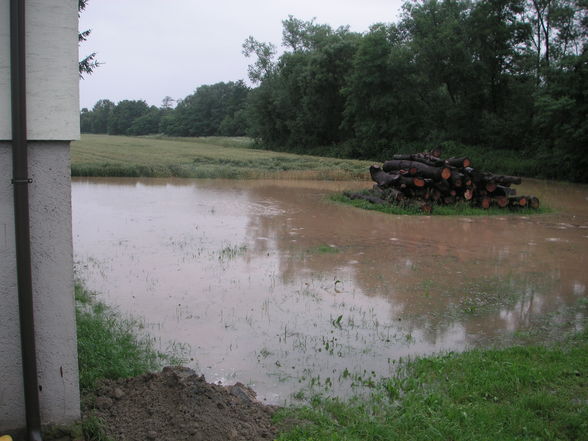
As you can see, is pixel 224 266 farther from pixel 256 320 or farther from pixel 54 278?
pixel 54 278

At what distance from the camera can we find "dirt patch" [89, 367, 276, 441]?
3658 millimetres

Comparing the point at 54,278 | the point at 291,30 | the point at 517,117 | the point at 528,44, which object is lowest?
the point at 54,278

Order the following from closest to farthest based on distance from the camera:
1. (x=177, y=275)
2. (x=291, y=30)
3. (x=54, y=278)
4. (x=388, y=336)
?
(x=54, y=278) < (x=388, y=336) < (x=177, y=275) < (x=291, y=30)

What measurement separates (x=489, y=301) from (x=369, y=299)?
1703 millimetres

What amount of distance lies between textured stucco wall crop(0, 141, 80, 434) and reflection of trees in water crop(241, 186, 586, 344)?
4.21 m

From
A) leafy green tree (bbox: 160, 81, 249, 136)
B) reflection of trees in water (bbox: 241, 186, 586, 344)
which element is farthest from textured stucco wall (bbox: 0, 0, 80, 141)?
leafy green tree (bbox: 160, 81, 249, 136)

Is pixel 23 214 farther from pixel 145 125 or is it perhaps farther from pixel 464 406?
pixel 145 125

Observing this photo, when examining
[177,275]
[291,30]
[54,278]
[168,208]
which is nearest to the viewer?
[54,278]

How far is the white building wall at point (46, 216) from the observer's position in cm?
342

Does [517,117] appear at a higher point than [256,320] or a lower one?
higher

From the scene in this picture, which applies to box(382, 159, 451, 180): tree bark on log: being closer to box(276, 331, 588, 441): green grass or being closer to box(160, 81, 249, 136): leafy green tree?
box(276, 331, 588, 441): green grass

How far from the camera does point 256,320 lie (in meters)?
6.96

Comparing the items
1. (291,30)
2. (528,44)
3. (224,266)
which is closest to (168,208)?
(224,266)

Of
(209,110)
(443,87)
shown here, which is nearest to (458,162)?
(443,87)
